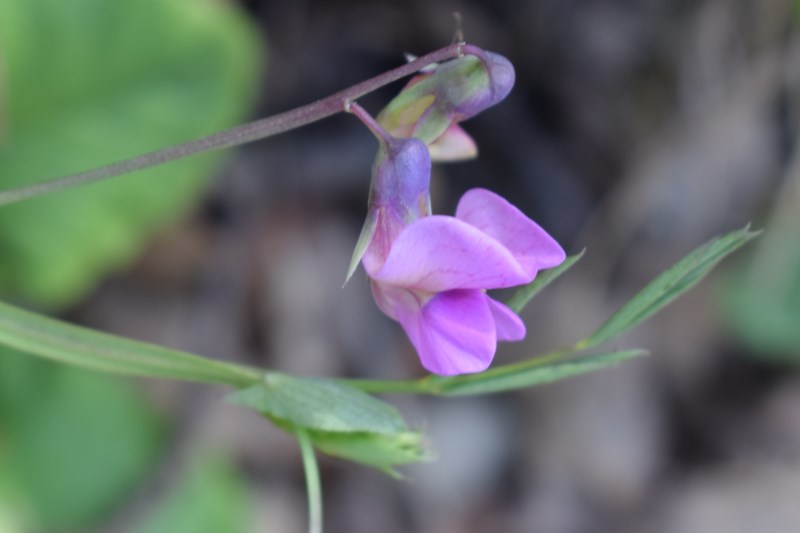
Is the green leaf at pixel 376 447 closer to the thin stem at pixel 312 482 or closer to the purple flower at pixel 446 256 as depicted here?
the thin stem at pixel 312 482

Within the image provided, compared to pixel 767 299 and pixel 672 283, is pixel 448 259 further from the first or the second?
pixel 767 299

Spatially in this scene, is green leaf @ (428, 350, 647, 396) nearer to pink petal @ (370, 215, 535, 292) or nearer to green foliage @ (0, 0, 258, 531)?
pink petal @ (370, 215, 535, 292)

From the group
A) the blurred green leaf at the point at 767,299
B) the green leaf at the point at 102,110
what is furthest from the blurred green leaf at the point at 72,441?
the blurred green leaf at the point at 767,299

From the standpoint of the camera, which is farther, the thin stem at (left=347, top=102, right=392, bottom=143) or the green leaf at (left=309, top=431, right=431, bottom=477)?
the green leaf at (left=309, top=431, right=431, bottom=477)

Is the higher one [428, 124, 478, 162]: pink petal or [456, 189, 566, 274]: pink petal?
[428, 124, 478, 162]: pink petal

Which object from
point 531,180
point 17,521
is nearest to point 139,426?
point 17,521

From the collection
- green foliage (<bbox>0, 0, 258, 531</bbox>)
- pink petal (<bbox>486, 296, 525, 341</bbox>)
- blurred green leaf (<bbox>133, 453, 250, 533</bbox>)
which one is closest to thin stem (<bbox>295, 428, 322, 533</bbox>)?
pink petal (<bbox>486, 296, 525, 341</bbox>)

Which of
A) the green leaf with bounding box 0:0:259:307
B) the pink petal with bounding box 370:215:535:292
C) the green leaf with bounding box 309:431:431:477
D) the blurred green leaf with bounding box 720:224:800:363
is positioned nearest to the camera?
the pink petal with bounding box 370:215:535:292
